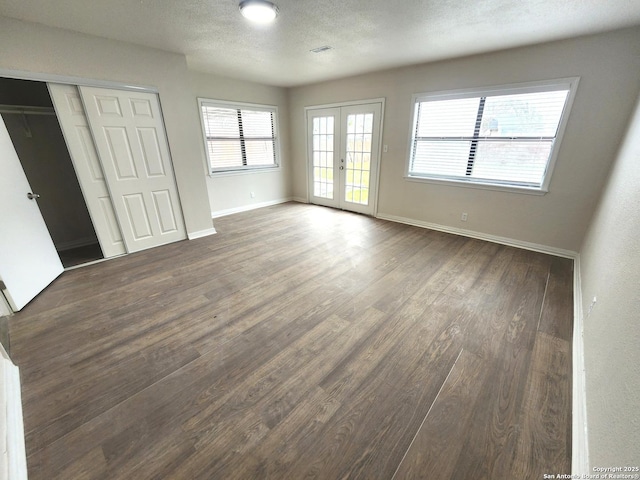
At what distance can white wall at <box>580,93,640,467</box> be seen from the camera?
0.94 metres

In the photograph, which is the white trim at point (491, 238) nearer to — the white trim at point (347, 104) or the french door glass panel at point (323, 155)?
the french door glass panel at point (323, 155)

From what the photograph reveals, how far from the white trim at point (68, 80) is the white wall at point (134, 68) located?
1.4 inches

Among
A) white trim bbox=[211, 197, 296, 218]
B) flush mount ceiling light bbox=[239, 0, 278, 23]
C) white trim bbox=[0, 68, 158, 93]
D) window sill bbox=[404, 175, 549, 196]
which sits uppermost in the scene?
flush mount ceiling light bbox=[239, 0, 278, 23]

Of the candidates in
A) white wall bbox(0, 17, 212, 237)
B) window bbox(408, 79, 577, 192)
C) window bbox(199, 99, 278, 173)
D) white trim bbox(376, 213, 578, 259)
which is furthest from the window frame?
window bbox(408, 79, 577, 192)

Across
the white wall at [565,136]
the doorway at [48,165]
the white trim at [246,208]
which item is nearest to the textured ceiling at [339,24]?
the white wall at [565,136]

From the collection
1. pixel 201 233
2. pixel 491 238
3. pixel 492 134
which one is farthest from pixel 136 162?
pixel 491 238

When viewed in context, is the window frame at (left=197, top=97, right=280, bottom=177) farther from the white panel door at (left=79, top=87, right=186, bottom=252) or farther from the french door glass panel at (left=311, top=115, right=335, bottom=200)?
the white panel door at (left=79, top=87, right=186, bottom=252)

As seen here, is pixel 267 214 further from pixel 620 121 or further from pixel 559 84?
pixel 620 121

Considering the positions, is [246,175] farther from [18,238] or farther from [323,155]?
[18,238]

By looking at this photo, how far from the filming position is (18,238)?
7.87ft

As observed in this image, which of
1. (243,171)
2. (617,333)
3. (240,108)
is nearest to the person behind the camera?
(617,333)

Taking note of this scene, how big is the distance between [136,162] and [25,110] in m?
1.44

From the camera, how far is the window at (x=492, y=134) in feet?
10.2

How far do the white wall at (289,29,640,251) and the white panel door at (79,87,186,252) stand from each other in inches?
131
